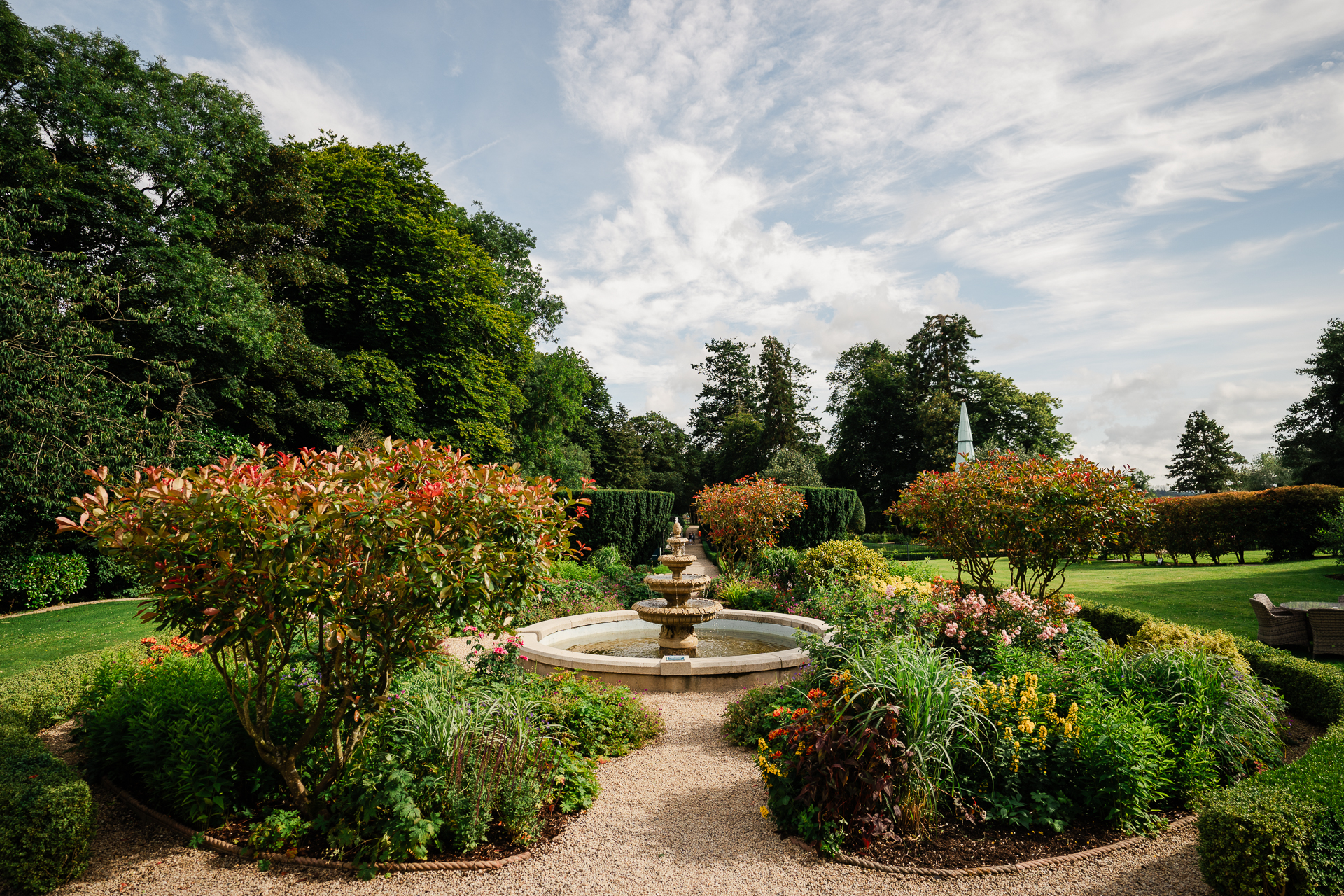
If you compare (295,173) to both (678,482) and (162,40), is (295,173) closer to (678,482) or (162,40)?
(162,40)

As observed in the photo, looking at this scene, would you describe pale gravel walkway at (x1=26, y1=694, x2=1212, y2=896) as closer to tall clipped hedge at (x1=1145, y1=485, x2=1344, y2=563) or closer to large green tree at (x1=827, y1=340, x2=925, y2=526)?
tall clipped hedge at (x1=1145, y1=485, x2=1344, y2=563)

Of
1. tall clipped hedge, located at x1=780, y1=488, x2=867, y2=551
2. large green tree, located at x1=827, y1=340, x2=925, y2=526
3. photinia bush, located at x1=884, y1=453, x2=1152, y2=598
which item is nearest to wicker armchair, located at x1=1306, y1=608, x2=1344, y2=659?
photinia bush, located at x1=884, y1=453, x2=1152, y2=598

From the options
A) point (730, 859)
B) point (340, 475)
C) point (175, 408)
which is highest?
point (175, 408)

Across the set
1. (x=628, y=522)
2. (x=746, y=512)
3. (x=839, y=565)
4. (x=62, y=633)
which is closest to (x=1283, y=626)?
(x=839, y=565)

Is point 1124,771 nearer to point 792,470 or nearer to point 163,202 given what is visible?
point 163,202

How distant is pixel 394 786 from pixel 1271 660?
8518mm

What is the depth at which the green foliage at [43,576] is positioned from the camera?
43.1ft

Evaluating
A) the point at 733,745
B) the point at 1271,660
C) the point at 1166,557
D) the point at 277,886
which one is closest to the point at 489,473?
the point at 277,886

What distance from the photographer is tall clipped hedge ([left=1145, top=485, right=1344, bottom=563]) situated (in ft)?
64.1

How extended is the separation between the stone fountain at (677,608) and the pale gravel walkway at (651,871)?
4.53 metres

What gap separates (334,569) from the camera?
3691 millimetres

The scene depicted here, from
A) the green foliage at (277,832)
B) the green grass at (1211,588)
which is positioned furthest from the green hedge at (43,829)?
the green grass at (1211,588)

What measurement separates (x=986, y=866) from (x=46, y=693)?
8.08 meters

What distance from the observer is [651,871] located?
3.91 metres
